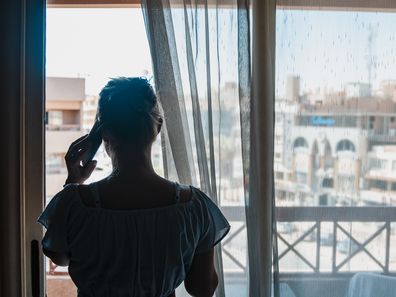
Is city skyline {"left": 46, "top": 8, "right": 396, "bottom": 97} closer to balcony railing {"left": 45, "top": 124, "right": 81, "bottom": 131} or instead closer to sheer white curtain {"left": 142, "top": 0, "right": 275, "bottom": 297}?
sheer white curtain {"left": 142, "top": 0, "right": 275, "bottom": 297}

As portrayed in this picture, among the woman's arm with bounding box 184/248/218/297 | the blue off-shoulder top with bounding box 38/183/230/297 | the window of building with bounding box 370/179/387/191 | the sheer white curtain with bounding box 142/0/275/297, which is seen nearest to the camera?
the blue off-shoulder top with bounding box 38/183/230/297

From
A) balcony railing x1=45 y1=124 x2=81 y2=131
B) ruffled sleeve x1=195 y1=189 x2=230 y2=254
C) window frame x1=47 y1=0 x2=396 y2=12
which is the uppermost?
window frame x1=47 y1=0 x2=396 y2=12

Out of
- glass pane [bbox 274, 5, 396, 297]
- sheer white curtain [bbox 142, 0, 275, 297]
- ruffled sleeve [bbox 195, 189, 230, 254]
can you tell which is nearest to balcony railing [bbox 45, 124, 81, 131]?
sheer white curtain [bbox 142, 0, 275, 297]

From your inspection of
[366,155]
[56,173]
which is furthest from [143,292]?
[366,155]

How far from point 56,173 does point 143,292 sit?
2.07 feet

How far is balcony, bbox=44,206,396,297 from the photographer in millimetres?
1369

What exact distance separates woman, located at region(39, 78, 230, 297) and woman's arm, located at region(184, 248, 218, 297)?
5 centimetres

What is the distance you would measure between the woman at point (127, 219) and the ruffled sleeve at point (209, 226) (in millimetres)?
26

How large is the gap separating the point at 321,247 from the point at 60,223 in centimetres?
87

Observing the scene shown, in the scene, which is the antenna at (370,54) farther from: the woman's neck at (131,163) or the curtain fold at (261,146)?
the woman's neck at (131,163)

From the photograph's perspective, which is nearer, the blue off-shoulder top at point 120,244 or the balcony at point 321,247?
the blue off-shoulder top at point 120,244

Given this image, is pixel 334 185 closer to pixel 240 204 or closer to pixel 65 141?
pixel 240 204

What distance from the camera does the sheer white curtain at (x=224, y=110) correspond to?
128 cm
